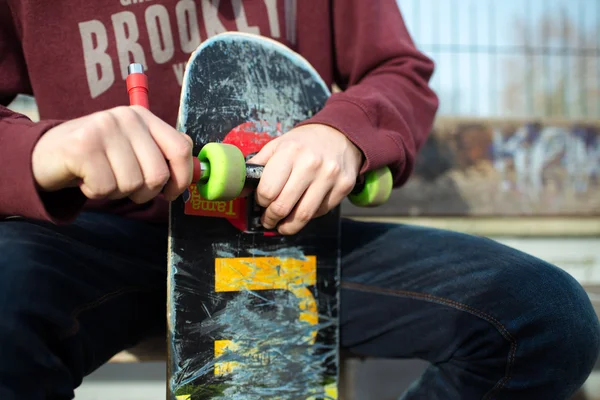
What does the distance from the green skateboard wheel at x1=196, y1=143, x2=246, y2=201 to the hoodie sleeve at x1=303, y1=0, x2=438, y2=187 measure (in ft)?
0.95

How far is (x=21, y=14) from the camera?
3.14 feet

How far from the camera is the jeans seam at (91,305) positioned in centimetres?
72

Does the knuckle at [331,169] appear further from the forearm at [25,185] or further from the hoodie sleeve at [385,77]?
the forearm at [25,185]

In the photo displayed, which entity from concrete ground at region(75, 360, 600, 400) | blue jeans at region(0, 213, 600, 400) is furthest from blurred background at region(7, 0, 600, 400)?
blue jeans at region(0, 213, 600, 400)

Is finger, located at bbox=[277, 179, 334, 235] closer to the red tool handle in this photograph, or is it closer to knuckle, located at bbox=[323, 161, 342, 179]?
knuckle, located at bbox=[323, 161, 342, 179]

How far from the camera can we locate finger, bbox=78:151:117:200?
0.57m

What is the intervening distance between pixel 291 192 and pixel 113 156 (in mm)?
258

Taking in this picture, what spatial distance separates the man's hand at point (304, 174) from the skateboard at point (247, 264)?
8 cm

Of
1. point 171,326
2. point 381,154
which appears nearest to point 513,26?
point 381,154

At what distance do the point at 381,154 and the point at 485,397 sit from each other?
0.45 meters

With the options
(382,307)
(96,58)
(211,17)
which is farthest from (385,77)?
(96,58)

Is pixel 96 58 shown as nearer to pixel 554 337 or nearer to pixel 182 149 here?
pixel 182 149

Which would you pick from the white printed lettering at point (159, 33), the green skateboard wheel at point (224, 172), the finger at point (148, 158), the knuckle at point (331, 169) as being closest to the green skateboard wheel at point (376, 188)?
the knuckle at point (331, 169)

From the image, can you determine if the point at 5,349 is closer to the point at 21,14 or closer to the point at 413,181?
the point at 21,14
